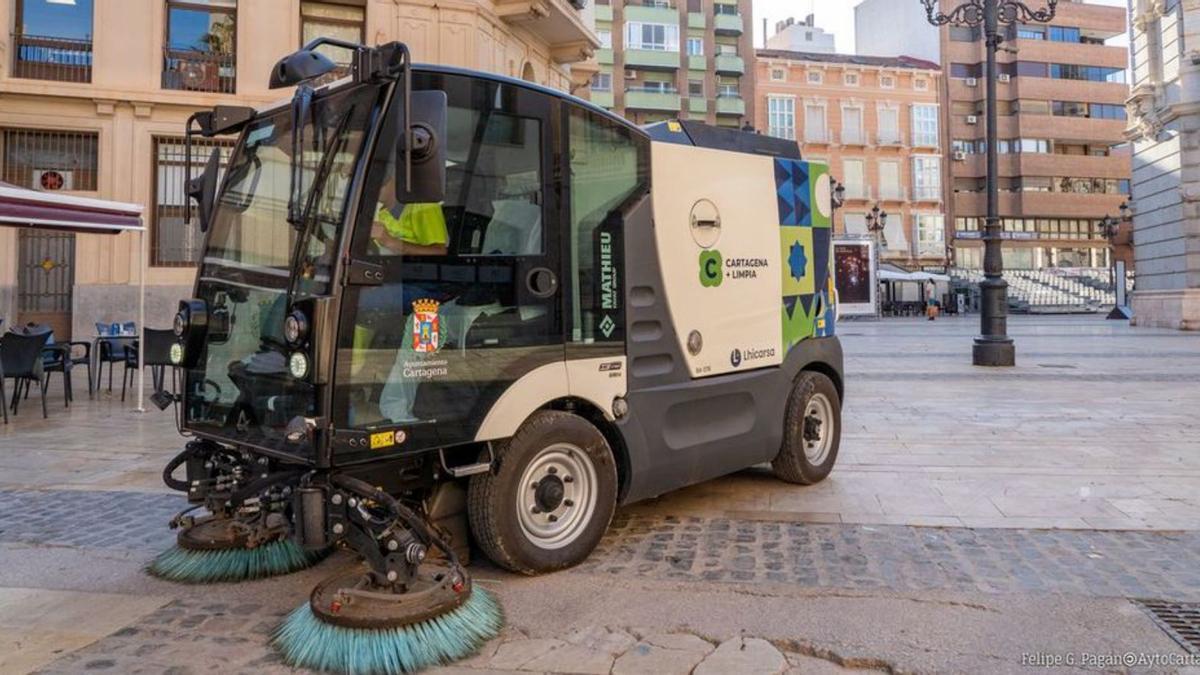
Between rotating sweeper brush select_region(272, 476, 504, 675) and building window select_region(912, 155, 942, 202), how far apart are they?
61.3m

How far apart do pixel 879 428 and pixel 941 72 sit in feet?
198

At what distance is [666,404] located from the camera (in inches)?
180

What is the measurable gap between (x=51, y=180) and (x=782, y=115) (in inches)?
1952

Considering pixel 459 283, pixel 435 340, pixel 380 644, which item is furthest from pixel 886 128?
pixel 380 644

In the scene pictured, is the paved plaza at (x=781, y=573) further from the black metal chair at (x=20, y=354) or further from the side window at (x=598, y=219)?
the black metal chair at (x=20, y=354)

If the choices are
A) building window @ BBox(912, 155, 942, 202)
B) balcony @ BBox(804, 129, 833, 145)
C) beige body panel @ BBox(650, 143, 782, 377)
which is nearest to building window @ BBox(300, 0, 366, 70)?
beige body panel @ BBox(650, 143, 782, 377)

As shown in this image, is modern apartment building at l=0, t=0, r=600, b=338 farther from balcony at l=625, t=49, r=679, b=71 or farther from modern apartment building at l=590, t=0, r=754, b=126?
balcony at l=625, t=49, r=679, b=71

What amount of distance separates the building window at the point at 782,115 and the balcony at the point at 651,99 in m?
7.43

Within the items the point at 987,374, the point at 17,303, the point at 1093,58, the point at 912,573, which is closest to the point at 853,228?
the point at 1093,58

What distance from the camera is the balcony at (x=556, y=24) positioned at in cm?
1927

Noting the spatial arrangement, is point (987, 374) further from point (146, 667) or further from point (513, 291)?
point (146, 667)

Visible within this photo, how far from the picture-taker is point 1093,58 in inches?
2434

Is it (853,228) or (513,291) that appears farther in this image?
(853,228)

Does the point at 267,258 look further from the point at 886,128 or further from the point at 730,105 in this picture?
the point at 886,128
